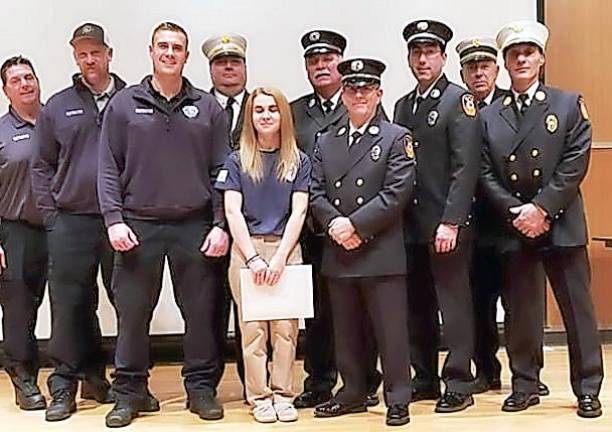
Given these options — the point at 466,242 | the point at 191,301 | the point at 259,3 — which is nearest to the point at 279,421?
the point at 191,301

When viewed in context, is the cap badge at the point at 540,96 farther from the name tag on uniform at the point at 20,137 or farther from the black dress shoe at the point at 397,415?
the name tag on uniform at the point at 20,137

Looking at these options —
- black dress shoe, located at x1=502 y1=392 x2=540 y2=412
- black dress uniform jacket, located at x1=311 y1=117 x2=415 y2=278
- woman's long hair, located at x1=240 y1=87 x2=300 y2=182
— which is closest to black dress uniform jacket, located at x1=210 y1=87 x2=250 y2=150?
woman's long hair, located at x1=240 y1=87 x2=300 y2=182

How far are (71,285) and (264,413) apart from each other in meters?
1.05

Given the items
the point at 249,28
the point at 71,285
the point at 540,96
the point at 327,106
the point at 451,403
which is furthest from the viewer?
the point at 249,28

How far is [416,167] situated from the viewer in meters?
4.02

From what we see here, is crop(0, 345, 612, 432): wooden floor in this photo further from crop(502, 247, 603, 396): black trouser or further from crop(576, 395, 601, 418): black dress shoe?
crop(502, 247, 603, 396): black trouser

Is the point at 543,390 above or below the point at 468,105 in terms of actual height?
below

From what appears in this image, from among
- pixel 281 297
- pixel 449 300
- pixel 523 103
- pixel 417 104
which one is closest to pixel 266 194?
pixel 281 297

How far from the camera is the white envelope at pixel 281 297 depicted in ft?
12.7

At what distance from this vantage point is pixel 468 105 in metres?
3.95

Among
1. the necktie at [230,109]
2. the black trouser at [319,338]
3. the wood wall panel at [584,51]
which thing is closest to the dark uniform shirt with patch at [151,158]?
the necktie at [230,109]

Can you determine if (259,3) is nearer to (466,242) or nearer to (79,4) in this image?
(79,4)

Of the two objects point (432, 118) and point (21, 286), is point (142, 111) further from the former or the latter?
point (432, 118)

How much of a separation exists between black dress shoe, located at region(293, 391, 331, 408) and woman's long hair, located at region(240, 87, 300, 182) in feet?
3.34
